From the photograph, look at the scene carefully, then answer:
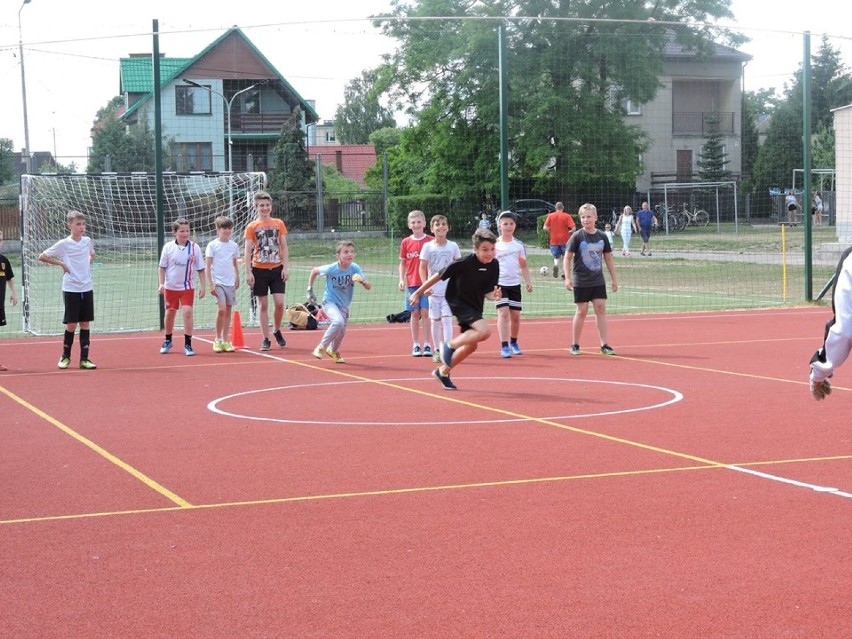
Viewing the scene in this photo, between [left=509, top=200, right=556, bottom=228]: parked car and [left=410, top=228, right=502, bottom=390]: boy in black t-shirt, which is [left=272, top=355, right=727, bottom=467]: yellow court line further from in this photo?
[left=509, top=200, right=556, bottom=228]: parked car

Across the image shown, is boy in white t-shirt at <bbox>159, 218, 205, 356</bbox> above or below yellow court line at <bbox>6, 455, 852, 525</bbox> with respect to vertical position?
above

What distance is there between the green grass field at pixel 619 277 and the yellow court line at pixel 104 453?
8.10 m

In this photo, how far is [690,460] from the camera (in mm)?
8375

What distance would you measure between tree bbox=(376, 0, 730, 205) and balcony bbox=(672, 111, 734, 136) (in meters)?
14.3

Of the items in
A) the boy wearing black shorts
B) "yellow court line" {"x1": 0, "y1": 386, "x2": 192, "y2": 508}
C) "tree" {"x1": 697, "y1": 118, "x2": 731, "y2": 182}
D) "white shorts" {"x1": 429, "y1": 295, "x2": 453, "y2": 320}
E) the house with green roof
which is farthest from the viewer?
"tree" {"x1": 697, "y1": 118, "x2": 731, "y2": 182}

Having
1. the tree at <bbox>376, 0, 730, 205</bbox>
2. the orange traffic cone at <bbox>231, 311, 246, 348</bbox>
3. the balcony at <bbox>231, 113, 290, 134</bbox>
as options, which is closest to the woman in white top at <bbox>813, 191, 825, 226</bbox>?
the tree at <bbox>376, 0, 730, 205</bbox>

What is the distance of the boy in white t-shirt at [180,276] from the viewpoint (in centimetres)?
1625

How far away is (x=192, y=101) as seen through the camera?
53344mm

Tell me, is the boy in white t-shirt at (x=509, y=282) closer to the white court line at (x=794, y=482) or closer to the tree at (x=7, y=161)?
the white court line at (x=794, y=482)

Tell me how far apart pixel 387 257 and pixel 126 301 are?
55.8 feet

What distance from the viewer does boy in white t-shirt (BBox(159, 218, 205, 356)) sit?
16250 millimetres

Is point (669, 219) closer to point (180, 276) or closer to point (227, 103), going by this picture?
point (227, 103)

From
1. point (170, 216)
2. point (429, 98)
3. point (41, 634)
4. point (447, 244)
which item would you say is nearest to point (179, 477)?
point (41, 634)

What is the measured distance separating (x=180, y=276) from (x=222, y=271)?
22.1 inches
